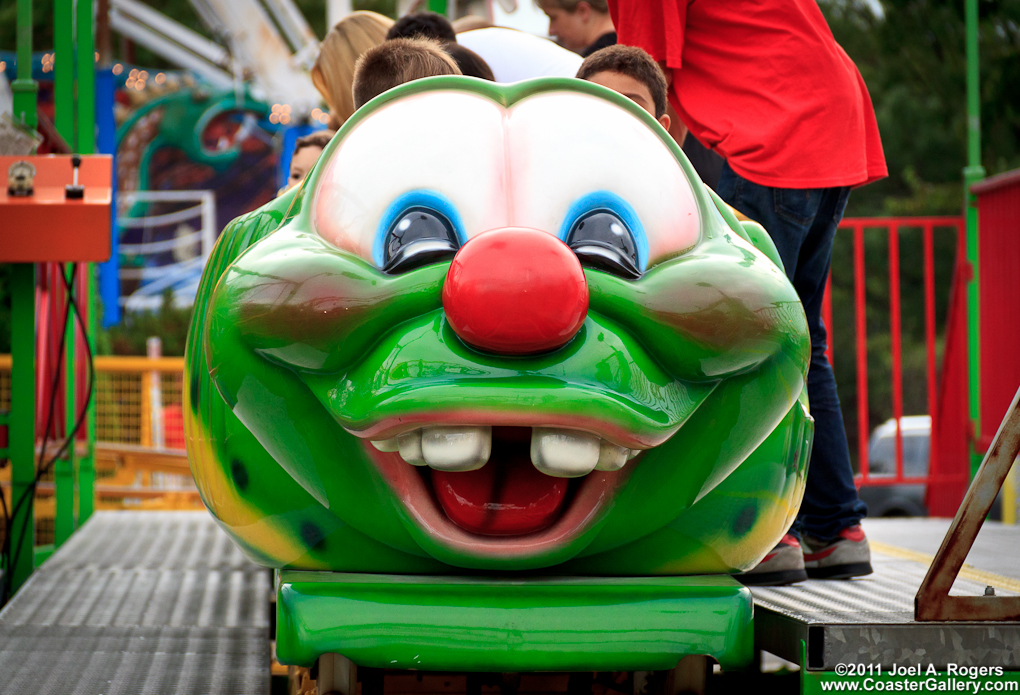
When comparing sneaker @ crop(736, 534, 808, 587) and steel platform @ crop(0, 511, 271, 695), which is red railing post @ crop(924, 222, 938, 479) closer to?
sneaker @ crop(736, 534, 808, 587)

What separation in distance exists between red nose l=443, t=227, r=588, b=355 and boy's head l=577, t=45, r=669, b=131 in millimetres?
879

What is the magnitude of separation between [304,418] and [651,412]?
1.63ft

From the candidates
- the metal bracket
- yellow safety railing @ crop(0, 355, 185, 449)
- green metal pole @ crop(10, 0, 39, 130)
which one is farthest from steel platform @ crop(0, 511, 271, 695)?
yellow safety railing @ crop(0, 355, 185, 449)

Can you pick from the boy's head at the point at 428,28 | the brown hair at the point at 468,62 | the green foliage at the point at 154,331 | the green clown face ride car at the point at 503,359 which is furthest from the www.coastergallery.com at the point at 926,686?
the green foliage at the point at 154,331

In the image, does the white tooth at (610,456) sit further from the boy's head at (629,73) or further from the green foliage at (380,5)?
the green foliage at (380,5)

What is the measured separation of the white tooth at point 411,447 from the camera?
1.46m

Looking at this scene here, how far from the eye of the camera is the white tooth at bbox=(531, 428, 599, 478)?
1.43 m

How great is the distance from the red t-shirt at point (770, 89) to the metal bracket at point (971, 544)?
796mm

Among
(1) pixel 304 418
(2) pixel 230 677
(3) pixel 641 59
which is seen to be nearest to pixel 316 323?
(1) pixel 304 418

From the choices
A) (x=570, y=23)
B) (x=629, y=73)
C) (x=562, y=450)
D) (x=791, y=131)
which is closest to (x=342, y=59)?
(x=570, y=23)

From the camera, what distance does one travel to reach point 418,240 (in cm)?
154

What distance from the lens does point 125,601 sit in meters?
2.52

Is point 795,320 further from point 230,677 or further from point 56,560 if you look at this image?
point 56,560

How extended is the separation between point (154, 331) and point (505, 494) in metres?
10.9
